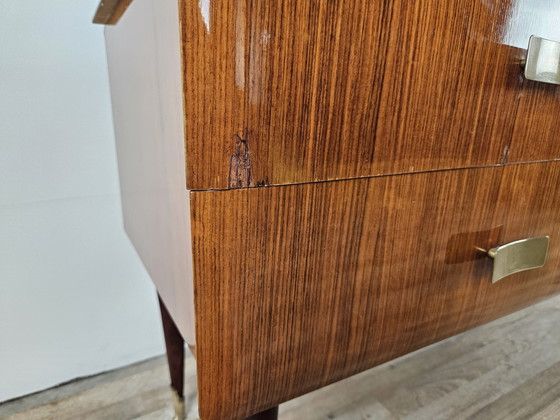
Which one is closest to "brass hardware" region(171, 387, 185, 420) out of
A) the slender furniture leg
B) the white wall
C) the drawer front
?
the slender furniture leg

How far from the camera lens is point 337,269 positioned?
0.24 meters

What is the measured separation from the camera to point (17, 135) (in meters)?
0.60

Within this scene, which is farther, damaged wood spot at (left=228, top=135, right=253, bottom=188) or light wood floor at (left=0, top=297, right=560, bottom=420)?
light wood floor at (left=0, top=297, right=560, bottom=420)

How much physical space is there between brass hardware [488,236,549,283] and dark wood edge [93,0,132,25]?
37 centimetres

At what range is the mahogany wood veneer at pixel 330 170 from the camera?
0.63 feet

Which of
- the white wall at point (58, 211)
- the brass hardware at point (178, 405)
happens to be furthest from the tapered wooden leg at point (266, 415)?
the white wall at point (58, 211)

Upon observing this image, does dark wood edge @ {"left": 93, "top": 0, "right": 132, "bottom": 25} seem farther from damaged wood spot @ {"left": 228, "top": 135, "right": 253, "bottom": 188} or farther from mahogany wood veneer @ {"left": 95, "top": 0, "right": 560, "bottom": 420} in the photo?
damaged wood spot @ {"left": 228, "top": 135, "right": 253, "bottom": 188}

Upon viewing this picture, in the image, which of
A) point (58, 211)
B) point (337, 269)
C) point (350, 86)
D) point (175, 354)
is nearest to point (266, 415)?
point (337, 269)

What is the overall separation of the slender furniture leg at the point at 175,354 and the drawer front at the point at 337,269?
0.35m

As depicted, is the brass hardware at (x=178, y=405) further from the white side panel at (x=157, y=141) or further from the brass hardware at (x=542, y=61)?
the brass hardware at (x=542, y=61)

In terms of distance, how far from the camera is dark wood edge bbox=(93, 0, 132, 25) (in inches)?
14.4

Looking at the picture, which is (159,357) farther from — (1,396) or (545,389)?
(545,389)

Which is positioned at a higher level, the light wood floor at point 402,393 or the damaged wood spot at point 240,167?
the damaged wood spot at point 240,167

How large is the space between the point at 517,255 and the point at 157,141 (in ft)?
0.95
